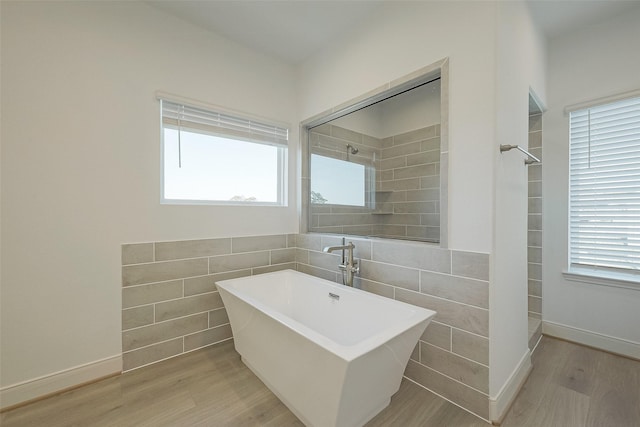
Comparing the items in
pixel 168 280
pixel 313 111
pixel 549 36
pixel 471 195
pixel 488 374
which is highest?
pixel 549 36

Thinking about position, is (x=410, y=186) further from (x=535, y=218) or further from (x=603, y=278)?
(x=603, y=278)

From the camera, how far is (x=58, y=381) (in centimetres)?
163

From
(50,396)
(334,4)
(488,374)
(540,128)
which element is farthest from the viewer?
(540,128)

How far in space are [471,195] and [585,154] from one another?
1687mm

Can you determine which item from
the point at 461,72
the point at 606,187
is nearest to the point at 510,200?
the point at 461,72

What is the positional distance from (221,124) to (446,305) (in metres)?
2.27

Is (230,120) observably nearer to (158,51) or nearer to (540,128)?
(158,51)

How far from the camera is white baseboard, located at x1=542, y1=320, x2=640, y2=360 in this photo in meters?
2.03

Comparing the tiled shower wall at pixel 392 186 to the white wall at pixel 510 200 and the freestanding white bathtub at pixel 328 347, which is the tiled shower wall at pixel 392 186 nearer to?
the white wall at pixel 510 200

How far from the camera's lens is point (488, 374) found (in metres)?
1.42

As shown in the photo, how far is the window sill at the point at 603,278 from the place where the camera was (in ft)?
6.69

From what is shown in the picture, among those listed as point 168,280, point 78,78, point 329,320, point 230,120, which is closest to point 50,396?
point 168,280

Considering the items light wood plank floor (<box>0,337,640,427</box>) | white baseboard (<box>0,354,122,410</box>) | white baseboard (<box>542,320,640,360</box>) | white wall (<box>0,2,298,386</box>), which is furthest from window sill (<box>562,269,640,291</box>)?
white baseboard (<box>0,354,122,410</box>)

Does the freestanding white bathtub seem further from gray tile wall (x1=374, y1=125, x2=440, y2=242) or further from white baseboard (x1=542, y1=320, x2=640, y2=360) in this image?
white baseboard (x1=542, y1=320, x2=640, y2=360)
